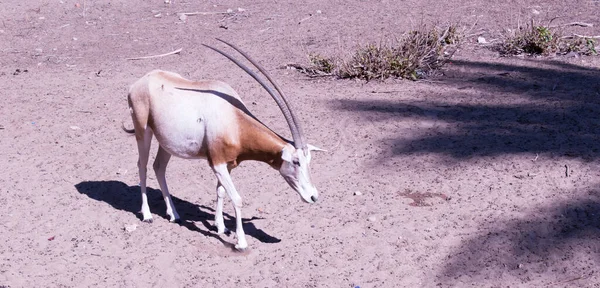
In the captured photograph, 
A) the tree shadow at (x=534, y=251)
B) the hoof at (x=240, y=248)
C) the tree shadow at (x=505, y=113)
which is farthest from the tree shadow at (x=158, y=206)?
the tree shadow at (x=505, y=113)

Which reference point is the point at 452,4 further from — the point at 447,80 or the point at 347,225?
the point at 347,225

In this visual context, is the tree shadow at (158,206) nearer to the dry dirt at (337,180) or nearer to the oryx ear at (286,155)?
the dry dirt at (337,180)

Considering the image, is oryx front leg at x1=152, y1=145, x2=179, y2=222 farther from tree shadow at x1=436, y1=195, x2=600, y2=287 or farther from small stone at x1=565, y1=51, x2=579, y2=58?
small stone at x1=565, y1=51, x2=579, y2=58

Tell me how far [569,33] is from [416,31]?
262 cm

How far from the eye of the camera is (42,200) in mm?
6691

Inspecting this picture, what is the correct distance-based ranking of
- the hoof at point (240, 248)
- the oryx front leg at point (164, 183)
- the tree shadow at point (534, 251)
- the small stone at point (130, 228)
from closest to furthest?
the tree shadow at point (534, 251) < the hoof at point (240, 248) < the small stone at point (130, 228) < the oryx front leg at point (164, 183)

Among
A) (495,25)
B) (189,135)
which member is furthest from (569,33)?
(189,135)

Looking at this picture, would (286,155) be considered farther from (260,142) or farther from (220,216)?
(220,216)

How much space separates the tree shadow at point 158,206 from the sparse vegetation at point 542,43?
221 inches

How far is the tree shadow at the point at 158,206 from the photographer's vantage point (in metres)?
6.08

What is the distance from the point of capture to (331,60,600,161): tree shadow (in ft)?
23.9

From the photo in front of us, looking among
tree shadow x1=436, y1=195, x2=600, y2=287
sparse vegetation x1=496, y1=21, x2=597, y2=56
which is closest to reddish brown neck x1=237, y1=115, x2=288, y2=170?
tree shadow x1=436, y1=195, x2=600, y2=287

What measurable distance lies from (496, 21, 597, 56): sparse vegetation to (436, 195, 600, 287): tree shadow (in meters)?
4.60

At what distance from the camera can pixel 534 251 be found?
215 inches
